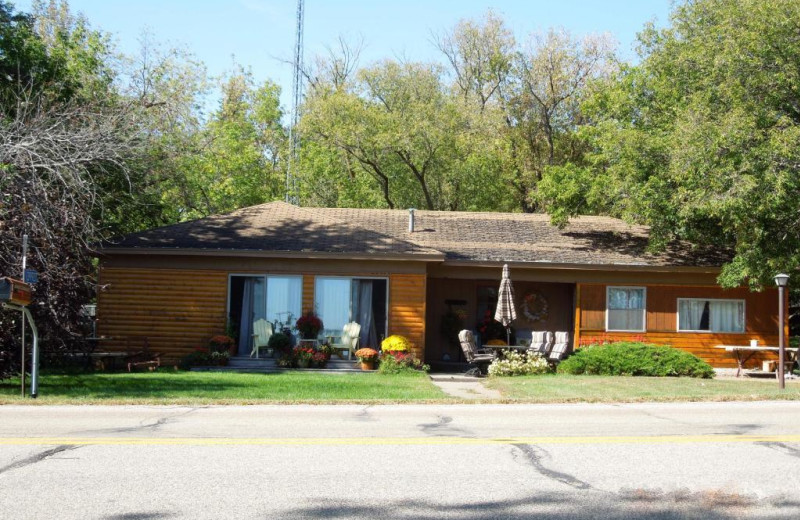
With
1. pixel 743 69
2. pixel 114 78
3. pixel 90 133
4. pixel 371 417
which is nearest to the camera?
pixel 371 417

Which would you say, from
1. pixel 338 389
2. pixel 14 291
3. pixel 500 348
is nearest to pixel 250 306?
pixel 500 348

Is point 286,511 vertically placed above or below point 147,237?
below

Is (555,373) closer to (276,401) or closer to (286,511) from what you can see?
(276,401)

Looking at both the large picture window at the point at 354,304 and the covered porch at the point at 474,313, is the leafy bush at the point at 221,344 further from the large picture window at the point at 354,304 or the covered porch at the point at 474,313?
the covered porch at the point at 474,313

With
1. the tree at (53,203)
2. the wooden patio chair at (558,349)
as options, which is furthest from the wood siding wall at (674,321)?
the tree at (53,203)

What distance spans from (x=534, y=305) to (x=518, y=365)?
5.56 m

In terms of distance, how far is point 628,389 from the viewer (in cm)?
1598

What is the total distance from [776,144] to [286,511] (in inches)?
606

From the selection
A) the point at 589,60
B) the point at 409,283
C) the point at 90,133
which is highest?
the point at 589,60

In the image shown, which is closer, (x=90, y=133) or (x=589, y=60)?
(x=90, y=133)

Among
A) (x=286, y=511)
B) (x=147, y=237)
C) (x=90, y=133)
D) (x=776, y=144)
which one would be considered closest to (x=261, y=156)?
(x=147, y=237)

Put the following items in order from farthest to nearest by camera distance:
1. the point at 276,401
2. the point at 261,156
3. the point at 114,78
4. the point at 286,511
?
the point at 261,156, the point at 114,78, the point at 276,401, the point at 286,511

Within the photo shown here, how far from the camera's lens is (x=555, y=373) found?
2012cm

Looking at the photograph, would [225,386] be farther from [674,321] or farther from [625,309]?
[674,321]
